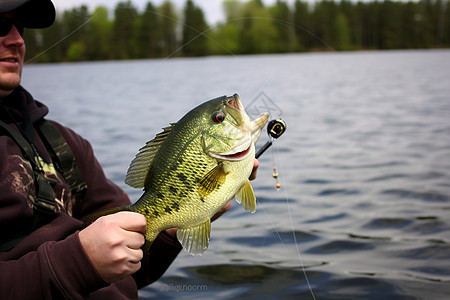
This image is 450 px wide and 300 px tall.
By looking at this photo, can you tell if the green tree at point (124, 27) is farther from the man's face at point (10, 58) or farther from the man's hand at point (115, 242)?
the man's hand at point (115, 242)

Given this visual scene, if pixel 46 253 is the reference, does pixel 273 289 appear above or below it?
below

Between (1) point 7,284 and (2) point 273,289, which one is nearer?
(1) point 7,284

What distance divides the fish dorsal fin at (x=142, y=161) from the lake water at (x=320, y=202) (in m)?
0.68

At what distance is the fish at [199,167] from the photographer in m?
1.88

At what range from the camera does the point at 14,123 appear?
255cm

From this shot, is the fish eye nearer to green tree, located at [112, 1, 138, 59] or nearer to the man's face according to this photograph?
the man's face

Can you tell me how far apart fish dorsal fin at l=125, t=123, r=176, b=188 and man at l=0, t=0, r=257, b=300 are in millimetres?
237

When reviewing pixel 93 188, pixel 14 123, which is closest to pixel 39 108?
pixel 14 123

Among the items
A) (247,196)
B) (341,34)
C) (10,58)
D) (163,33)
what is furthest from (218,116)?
(341,34)

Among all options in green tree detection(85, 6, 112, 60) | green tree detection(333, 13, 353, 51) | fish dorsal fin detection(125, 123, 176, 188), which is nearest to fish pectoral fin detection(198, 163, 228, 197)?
fish dorsal fin detection(125, 123, 176, 188)

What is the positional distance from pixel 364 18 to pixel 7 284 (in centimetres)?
1547

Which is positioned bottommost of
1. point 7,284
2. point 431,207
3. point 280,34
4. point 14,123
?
point 431,207

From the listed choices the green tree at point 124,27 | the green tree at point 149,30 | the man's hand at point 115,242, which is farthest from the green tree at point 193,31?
the man's hand at point 115,242

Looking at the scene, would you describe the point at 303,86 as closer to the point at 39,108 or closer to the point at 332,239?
the point at 332,239
